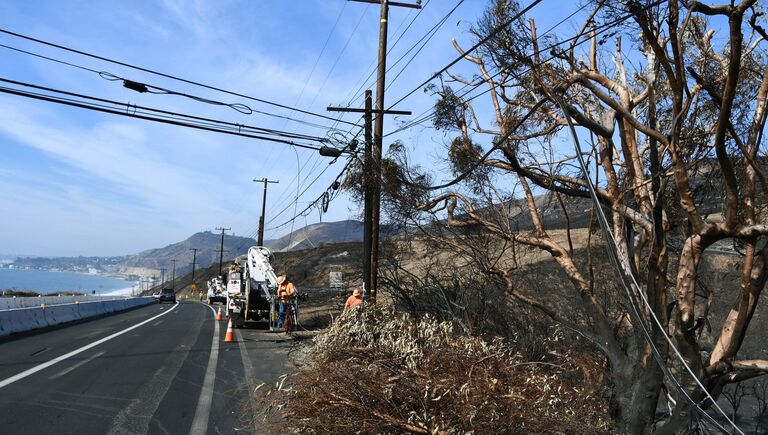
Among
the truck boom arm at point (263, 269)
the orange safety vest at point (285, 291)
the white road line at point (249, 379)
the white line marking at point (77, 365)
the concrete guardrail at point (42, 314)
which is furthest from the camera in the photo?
the truck boom arm at point (263, 269)

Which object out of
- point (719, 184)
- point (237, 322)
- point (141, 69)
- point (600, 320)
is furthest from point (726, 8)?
point (237, 322)

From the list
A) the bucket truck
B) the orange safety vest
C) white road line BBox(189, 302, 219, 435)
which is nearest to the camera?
white road line BBox(189, 302, 219, 435)

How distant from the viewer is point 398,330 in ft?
29.1

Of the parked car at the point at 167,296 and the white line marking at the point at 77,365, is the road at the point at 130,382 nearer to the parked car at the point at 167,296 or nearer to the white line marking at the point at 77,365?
the white line marking at the point at 77,365

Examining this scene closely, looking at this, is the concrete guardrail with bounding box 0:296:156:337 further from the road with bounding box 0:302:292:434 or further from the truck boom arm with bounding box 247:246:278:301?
the truck boom arm with bounding box 247:246:278:301

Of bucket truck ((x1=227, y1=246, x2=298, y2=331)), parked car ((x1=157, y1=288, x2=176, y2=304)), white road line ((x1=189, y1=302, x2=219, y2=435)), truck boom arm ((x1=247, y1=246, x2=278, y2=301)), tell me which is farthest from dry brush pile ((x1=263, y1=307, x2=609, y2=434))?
parked car ((x1=157, y1=288, x2=176, y2=304))

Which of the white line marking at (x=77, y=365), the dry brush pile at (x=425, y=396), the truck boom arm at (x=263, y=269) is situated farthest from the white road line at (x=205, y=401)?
the truck boom arm at (x=263, y=269)

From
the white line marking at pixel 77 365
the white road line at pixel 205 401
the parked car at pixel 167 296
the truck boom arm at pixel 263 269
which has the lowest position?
the white road line at pixel 205 401

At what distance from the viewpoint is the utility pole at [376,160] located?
13914 mm

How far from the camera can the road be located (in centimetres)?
732

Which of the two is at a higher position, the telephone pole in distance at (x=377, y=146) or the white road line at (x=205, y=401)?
the telephone pole in distance at (x=377, y=146)

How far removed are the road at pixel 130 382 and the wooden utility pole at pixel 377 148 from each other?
123 inches

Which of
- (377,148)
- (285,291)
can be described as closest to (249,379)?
(377,148)

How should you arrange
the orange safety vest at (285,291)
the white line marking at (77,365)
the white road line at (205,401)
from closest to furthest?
the white road line at (205,401) → the white line marking at (77,365) → the orange safety vest at (285,291)
